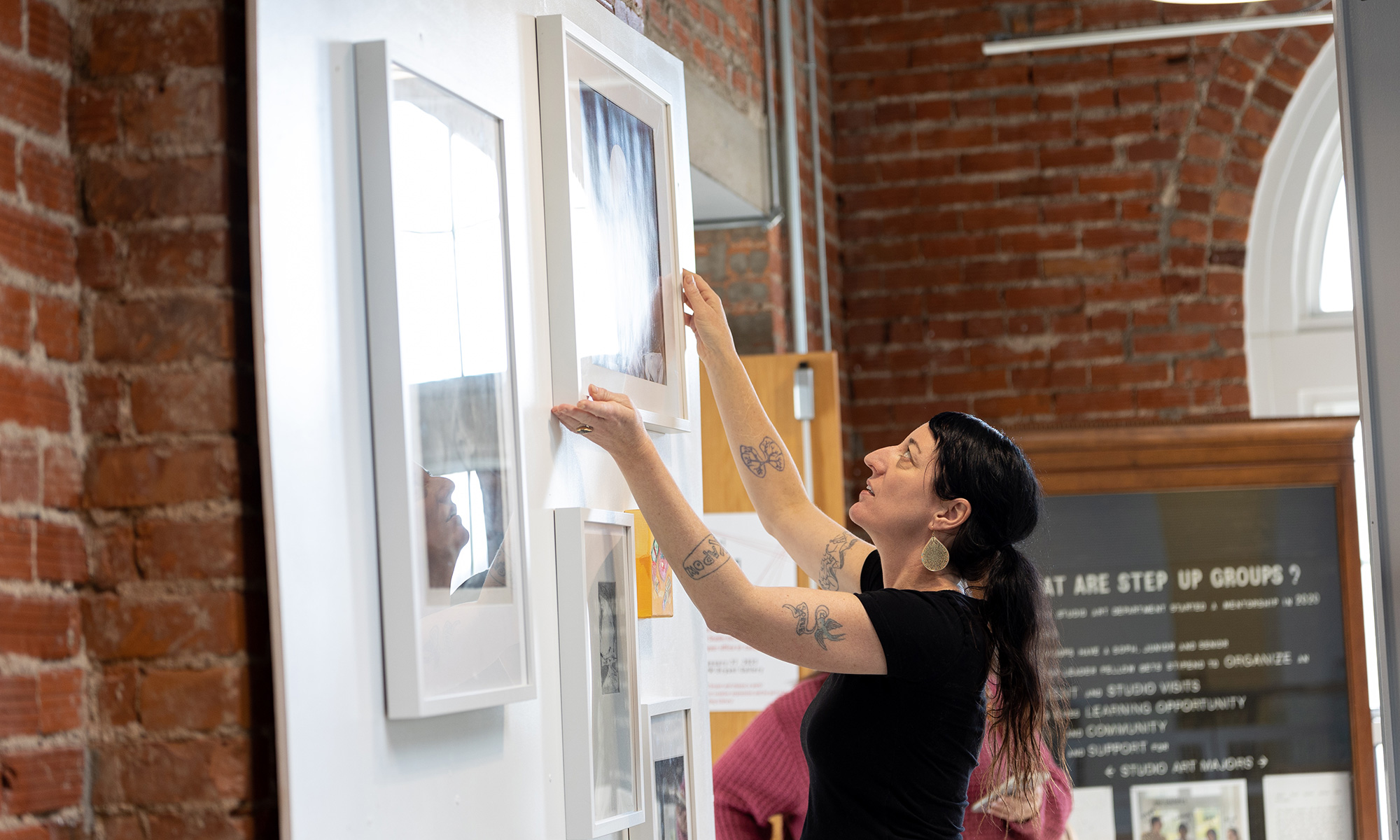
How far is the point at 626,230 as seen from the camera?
6.20 feet

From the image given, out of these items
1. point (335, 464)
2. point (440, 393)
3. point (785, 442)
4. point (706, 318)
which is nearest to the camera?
point (335, 464)

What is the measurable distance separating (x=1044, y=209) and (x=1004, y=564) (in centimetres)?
282

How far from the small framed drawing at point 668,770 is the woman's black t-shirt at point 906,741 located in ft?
0.62

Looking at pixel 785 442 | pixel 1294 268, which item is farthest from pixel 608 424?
pixel 1294 268

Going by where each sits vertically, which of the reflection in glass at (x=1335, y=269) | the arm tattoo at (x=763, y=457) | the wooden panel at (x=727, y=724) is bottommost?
the wooden panel at (x=727, y=724)

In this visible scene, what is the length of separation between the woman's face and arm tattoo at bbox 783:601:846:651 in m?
0.26

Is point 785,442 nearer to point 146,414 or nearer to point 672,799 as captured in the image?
point 672,799

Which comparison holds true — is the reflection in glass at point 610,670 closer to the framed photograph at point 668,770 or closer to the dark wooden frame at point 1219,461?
the framed photograph at point 668,770

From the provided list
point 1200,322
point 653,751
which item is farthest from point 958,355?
point 653,751

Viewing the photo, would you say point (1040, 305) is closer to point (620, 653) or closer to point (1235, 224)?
point (1235, 224)

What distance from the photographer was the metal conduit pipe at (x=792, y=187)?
4.02 meters

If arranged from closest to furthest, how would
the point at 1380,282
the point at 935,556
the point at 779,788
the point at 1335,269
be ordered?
the point at 1380,282, the point at 935,556, the point at 779,788, the point at 1335,269

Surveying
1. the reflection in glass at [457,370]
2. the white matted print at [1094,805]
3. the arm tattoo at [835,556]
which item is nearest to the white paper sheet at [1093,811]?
the white matted print at [1094,805]

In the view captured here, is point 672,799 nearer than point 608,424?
No
